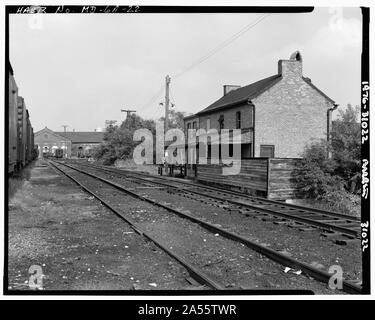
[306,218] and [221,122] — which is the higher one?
[221,122]

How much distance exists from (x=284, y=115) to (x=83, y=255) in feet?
72.2

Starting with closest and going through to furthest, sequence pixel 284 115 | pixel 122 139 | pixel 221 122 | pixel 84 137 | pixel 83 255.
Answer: pixel 83 255
pixel 284 115
pixel 221 122
pixel 122 139
pixel 84 137

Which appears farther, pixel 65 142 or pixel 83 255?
pixel 65 142

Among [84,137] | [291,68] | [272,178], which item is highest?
[291,68]

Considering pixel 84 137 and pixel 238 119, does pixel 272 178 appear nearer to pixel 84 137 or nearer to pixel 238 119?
pixel 238 119

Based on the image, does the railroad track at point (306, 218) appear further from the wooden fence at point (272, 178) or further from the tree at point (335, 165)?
the tree at point (335, 165)

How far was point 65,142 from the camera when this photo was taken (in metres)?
104

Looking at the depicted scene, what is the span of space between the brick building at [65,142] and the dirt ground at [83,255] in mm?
83407

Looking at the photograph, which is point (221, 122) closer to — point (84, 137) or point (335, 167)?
point (335, 167)

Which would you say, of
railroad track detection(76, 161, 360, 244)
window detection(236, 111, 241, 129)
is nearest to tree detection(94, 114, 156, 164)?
window detection(236, 111, 241, 129)

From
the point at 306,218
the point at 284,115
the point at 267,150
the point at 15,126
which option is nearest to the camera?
the point at 306,218

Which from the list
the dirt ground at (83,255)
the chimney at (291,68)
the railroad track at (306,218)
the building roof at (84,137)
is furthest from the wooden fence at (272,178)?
the building roof at (84,137)

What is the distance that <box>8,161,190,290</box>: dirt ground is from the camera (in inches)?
182

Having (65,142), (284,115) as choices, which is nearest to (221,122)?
(284,115)
